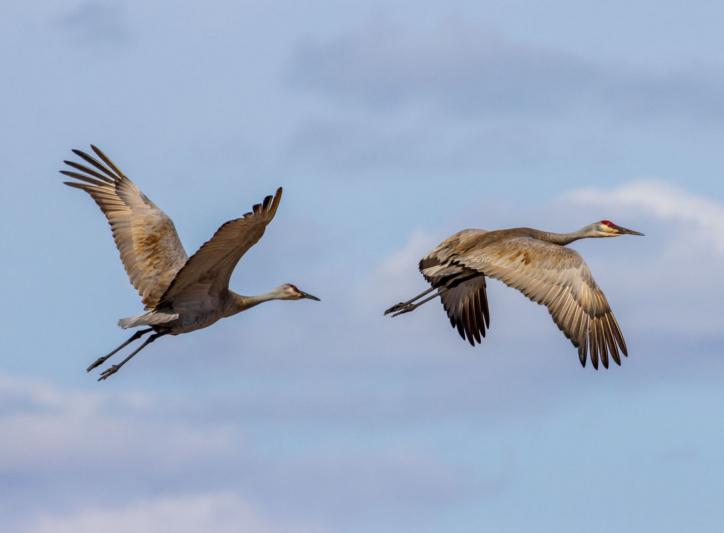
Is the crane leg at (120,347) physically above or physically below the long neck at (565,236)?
below

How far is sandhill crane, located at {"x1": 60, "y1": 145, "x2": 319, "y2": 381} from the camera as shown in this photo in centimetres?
2042

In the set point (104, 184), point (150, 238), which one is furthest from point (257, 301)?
point (104, 184)

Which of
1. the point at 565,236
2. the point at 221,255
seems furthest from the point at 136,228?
the point at 565,236

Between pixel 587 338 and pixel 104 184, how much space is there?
7.49 metres

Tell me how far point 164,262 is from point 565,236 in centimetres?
557

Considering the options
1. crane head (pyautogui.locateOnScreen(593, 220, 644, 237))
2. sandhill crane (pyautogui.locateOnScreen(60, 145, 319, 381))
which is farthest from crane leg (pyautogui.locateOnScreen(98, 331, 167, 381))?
crane head (pyautogui.locateOnScreen(593, 220, 644, 237))

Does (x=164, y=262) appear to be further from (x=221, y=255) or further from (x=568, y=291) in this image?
(x=568, y=291)

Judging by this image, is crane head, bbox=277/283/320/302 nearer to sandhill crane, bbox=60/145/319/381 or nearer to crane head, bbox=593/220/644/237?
sandhill crane, bbox=60/145/319/381

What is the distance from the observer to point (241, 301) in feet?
74.6

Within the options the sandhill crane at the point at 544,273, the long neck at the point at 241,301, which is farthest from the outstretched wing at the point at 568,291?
the long neck at the point at 241,301

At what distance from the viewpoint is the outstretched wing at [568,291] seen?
21.6 metres

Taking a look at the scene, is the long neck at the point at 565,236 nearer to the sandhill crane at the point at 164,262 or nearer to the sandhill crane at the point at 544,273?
the sandhill crane at the point at 544,273

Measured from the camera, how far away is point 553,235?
24125mm

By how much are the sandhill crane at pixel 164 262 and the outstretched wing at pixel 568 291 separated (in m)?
3.07
